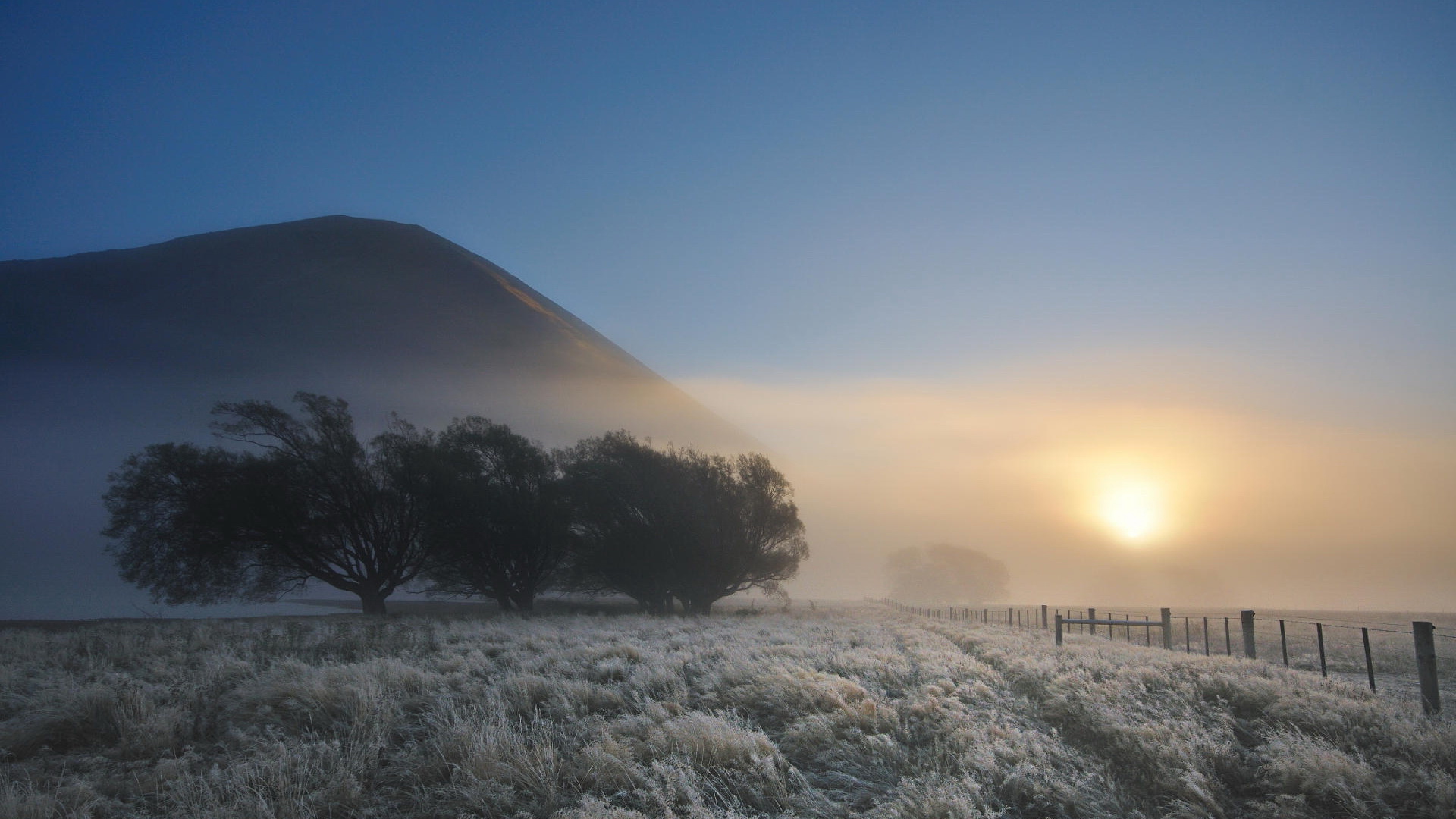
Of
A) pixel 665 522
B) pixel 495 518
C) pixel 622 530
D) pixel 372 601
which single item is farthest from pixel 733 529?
pixel 372 601

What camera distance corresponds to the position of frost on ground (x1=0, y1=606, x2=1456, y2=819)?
5.82 m

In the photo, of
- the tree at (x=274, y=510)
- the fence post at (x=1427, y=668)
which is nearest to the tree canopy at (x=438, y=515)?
the tree at (x=274, y=510)

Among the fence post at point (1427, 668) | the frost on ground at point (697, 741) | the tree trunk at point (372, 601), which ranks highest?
the fence post at point (1427, 668)

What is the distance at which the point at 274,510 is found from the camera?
31641 mm

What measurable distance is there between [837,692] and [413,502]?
3032 centimetres

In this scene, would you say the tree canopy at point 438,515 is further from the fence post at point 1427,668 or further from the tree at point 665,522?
the fence post at point 1427,668

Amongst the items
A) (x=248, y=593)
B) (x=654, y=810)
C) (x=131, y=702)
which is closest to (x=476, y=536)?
(x=248, y=593)

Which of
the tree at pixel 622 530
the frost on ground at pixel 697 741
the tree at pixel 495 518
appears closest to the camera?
the frost on ground at pixel 697 741

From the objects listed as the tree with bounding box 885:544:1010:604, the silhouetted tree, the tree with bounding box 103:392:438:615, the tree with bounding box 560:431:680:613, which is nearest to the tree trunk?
the tree with bounding box 103:392:438:615

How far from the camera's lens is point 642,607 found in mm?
39625

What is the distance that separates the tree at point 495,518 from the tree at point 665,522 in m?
1.67

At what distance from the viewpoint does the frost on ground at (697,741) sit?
5816mm

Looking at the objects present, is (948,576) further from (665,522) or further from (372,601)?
(372,601)

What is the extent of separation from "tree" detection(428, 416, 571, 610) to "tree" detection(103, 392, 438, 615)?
113 centimetres
